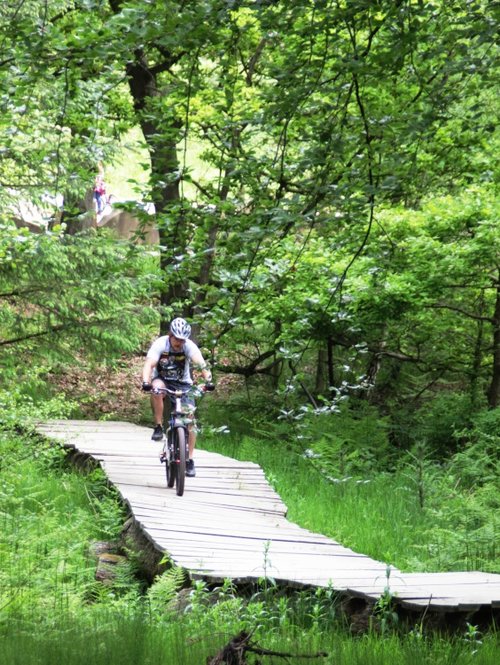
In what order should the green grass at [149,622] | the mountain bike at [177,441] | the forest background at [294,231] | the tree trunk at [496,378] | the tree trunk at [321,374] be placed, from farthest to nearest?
the tree trunk at [321,374]
the tree trunk at [496,378]
the mountain bike at [177,441]
the forest background at [294,231]
the green grass at [149,622]

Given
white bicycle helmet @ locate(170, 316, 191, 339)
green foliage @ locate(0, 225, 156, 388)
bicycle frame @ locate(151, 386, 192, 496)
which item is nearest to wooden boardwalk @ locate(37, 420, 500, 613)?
bicycle frame @ locate(151, 386, 192, 496)

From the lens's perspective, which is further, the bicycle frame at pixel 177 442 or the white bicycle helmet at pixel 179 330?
the bicycle frame at pixel 177 442

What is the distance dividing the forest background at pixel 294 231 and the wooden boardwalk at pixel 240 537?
0.78m

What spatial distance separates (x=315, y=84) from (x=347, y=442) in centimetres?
1147

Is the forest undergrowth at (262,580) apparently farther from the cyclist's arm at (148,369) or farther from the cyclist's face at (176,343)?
the cyclist's face at (176,343)

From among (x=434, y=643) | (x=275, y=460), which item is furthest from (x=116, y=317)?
(x=434, y=643)

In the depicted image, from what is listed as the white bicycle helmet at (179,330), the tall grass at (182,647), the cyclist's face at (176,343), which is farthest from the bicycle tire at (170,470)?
the tall grass at (182,647)

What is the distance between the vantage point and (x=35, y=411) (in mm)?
11969

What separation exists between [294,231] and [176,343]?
176 centimetres

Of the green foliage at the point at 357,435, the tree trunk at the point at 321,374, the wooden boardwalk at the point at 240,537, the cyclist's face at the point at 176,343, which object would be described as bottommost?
the wooden boardwalk at the point at 240,537

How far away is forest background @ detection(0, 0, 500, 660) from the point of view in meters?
6.31

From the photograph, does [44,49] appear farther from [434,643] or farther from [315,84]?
[434,643]

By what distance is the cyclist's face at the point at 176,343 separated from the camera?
1103cm

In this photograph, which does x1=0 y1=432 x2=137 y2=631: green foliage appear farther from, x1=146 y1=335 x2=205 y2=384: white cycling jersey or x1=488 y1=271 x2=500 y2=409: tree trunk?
x1=488 y1=271 x2=500 y2=409: tree trunk
